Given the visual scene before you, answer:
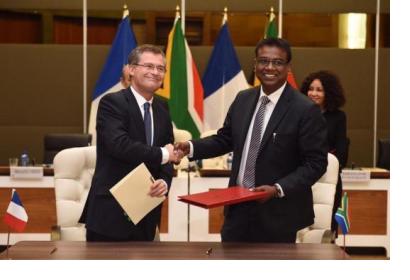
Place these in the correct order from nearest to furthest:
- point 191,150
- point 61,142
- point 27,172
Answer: point 191,150, point 27,172, point 61,142

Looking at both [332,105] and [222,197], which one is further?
[332,105]

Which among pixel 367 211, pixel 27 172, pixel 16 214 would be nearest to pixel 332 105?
pixel 367 211

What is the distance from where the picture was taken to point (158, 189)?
2.29 meters

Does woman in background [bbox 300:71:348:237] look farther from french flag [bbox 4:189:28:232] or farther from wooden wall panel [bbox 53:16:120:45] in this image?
wooden wall panel [bbox 53:16:120:45]

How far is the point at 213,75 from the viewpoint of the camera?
7.01m

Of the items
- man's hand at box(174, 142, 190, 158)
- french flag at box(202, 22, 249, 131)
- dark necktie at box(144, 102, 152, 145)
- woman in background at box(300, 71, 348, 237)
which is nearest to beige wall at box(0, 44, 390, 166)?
french flag at box(202, 22, 249, 131)

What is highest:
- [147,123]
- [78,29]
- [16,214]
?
[78,29]

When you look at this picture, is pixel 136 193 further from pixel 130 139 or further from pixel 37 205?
pixel 37 205

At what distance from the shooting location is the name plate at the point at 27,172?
4.94 metres

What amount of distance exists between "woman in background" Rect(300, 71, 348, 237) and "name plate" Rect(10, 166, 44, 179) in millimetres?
2263

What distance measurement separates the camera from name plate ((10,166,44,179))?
494cm

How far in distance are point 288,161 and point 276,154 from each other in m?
0.06

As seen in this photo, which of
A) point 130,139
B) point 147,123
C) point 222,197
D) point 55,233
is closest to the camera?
point 222,197

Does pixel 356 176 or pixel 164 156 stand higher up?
pixel 164 156
